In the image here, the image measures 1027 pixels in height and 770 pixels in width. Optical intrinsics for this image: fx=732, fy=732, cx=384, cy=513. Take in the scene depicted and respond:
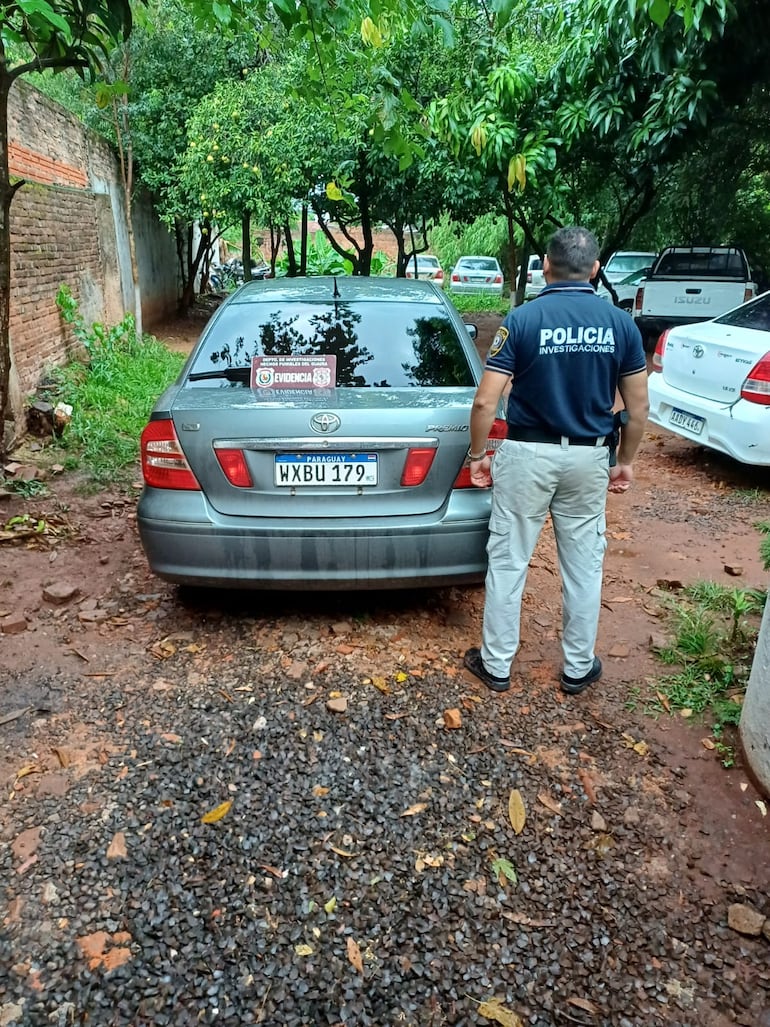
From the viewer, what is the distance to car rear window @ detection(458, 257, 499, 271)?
2353 centimetres

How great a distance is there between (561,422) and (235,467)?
1310 mm

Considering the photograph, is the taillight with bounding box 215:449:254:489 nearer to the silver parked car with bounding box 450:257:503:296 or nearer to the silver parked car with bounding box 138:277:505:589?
the silver parked car with bounding box 138:277:505:589

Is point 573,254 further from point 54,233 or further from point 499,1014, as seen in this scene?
point 54,233

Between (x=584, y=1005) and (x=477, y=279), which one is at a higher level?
(x=477, y=279)

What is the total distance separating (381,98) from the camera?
12.0 ft

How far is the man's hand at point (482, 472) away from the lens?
2928mm

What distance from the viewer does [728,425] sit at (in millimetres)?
5227

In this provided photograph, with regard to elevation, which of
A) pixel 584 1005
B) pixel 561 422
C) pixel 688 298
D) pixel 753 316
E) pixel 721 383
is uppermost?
pixel 753 316

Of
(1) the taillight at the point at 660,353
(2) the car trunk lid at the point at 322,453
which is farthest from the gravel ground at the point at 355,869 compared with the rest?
(1) the taillight at the point at 660,353

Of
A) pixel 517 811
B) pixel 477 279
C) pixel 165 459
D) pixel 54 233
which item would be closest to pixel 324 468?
pixel 165 459

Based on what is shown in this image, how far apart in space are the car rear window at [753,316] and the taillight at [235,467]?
169 inches

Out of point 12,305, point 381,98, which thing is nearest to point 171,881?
point 381,98

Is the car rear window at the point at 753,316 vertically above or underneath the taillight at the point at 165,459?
above

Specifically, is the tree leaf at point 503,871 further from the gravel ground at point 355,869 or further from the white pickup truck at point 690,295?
the white pickup truck at point 690,295
